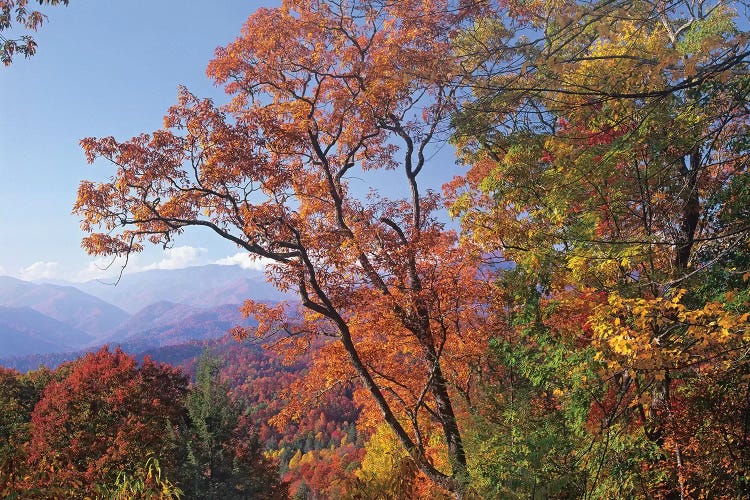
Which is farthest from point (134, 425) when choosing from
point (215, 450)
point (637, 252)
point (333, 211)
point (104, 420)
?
point (637, 252)

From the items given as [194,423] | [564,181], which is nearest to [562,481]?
[564,181]

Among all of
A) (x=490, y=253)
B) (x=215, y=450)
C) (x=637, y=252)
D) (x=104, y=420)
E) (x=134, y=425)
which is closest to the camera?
(x=637, y=252)

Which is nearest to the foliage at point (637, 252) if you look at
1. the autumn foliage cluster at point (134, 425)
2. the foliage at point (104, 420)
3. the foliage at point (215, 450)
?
the autumn foliage cluster at point (134, 425)

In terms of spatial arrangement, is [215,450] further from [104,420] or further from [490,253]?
[490,253]

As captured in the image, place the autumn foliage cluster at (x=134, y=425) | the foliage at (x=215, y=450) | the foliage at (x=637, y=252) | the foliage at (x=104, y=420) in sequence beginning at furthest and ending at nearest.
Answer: the foliage at (x=215, y=450) → the autumn foliage cluster at (x=134, y=425) → the foliage at (x=104, y=420) → the foliage at (x=637, y=252)

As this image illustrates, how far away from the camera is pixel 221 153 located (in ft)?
24.4

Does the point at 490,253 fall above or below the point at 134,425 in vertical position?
Answer: above

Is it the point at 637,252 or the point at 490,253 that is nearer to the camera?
the point at 637,252

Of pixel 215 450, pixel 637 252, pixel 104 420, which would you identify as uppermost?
pixel 637 252

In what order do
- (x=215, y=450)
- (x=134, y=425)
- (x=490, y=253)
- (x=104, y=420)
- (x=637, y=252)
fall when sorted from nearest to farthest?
(x=637, y=252), (x=490, y=253), (x=134, y=425), (x=104, y=420), (x=215, y=450)

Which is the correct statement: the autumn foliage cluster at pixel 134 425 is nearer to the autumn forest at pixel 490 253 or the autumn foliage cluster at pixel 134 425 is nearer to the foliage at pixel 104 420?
the foliage at pixel 104 420

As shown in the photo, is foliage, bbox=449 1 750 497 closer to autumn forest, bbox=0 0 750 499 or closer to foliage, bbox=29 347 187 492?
autumn forest, bbox=0 0 750 499

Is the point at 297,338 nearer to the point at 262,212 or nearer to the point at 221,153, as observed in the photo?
the point at 262,212

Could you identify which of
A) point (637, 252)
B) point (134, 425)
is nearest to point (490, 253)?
point (637, 252)
